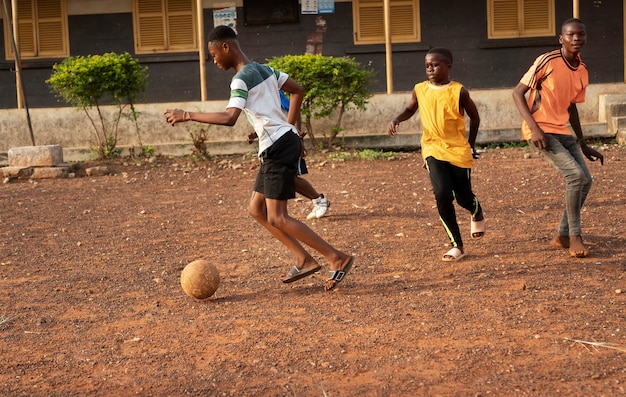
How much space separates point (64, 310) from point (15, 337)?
60 cm

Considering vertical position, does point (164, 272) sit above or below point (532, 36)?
below

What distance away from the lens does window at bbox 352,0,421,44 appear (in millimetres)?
17047

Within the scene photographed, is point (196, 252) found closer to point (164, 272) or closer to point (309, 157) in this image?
point (164, 272)

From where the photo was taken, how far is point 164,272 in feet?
22.8

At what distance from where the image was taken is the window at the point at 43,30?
1720 cm

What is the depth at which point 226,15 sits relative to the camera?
666 inches

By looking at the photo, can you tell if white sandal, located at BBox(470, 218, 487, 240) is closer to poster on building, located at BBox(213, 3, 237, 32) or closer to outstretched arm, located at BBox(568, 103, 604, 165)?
outstretched arm, located at BBox(568, 103, 604, 165)

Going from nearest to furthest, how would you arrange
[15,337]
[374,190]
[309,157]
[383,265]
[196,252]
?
1. [15,337]
2. [383,265]
3. [196,252]
4. [374,190]
5. [309,157]

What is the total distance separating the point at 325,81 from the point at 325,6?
3.51m

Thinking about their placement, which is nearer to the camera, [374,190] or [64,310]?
[64,310]

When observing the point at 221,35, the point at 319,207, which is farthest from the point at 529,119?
the point at 319,207

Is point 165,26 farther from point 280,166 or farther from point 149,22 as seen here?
point 280,166

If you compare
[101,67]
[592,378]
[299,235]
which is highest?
[101,67]

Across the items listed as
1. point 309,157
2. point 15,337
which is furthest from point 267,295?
point 309,157
